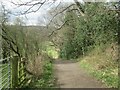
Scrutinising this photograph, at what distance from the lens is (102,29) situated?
13.0 metres

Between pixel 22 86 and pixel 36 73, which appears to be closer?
pixel 22 86

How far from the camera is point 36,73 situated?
11594 mm

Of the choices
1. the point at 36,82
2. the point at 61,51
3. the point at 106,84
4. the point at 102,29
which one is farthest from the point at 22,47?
Answer: the point at 61,51

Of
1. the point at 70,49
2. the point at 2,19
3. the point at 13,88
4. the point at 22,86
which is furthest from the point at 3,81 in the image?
the point at 70,49

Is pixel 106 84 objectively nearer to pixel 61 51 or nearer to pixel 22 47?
pixel 22 47

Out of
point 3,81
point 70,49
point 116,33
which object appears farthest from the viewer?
point 70,49

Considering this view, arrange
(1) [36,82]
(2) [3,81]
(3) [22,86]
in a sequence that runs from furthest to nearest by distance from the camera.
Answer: (1) [36,82], (3) [22,86], (2) [3,81]

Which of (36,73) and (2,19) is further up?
(2,19)

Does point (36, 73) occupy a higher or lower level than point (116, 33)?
lower

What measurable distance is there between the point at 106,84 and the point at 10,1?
586 centimetres

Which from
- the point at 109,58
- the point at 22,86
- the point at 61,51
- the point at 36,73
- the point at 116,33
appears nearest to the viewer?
the point at 22,86

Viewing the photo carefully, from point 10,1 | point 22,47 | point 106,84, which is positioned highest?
point 10,1

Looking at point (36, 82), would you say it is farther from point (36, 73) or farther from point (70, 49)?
point (70, 49)

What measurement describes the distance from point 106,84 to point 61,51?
1888 cm
